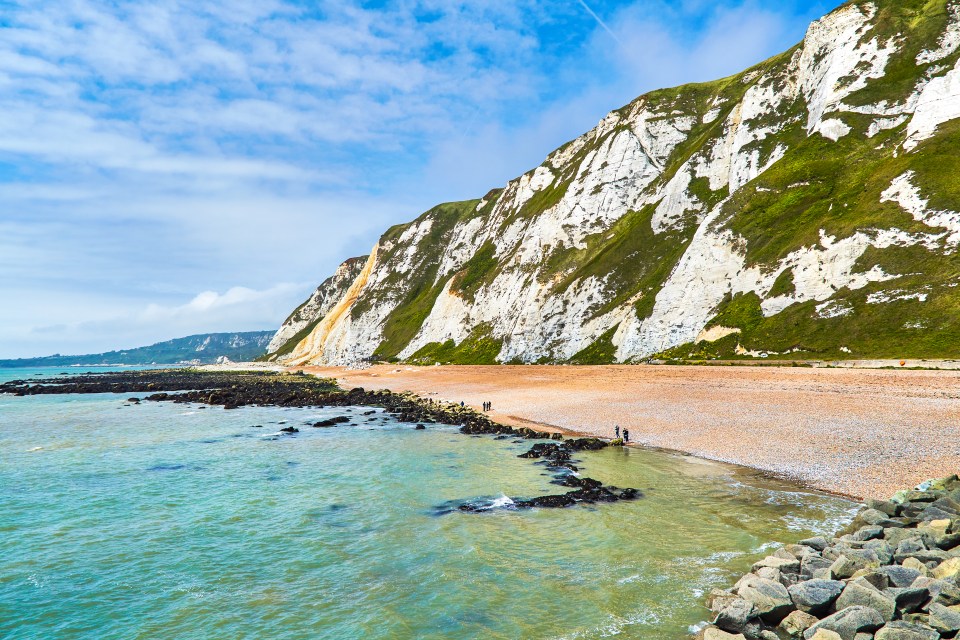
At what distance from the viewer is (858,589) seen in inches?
463

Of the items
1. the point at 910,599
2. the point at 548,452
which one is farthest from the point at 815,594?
the point at 548,452

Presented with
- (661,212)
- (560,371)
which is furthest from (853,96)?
(560,371)

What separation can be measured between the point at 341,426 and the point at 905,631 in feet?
155

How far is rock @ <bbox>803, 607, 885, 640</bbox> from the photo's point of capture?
10625 millimetres

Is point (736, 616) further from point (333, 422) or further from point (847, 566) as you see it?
point (333, 422)

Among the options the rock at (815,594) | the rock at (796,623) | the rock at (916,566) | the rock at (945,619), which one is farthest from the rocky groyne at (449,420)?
the rock at (945,619)

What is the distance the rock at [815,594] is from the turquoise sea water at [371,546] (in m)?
2.54

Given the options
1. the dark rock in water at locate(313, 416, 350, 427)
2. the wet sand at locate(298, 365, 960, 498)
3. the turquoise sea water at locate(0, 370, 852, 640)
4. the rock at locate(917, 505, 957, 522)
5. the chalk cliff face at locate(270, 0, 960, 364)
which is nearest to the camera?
the turquoise sea water at locate(0, 370, 852, 640)

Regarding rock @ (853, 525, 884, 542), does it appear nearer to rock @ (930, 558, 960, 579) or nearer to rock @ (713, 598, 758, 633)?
rock @ (930, 558, 960, 579)

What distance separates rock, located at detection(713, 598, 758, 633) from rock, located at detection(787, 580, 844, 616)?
4.14ft

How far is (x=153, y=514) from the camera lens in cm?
2366

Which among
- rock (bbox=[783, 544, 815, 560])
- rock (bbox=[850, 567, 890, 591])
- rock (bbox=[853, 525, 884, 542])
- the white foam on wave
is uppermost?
rock (bbox=[850, 567, 890, 591])

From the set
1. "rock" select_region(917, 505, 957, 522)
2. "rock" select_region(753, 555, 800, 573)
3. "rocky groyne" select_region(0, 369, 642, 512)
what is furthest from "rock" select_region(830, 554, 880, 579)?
"rocky groyne" select_region(0, 369, 642, 512)

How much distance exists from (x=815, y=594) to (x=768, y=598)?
109 cm
